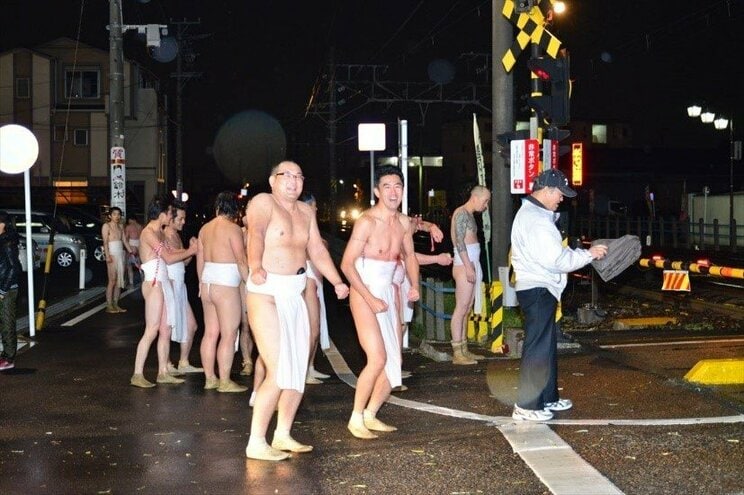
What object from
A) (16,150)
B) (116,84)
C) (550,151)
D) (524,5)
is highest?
(116,84)

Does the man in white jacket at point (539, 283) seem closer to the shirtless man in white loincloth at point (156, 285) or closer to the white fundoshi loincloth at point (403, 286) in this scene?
the white fundoshi loincloth at point (403, 286)

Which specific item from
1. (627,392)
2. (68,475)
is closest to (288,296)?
(68,475)

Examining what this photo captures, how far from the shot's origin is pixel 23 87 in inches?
2243

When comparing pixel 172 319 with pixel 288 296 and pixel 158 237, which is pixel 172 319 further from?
pixel 288 296

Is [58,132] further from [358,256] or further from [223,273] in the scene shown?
[358,256]

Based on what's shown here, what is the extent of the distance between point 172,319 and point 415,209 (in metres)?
79.3

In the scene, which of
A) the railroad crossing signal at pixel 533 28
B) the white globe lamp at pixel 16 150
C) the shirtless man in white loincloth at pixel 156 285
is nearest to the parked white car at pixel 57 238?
the white globe lamp at pixel 16 150

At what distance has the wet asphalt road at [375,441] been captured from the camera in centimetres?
647

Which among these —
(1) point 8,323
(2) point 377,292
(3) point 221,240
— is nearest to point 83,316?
(1) point 8,323

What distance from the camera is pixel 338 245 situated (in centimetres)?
4225

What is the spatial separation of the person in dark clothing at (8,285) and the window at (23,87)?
4821 cm

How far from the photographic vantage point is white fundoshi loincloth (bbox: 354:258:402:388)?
7.76 m

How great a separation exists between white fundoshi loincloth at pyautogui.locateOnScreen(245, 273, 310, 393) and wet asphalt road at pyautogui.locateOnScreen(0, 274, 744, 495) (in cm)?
57

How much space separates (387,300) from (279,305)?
1161mm
